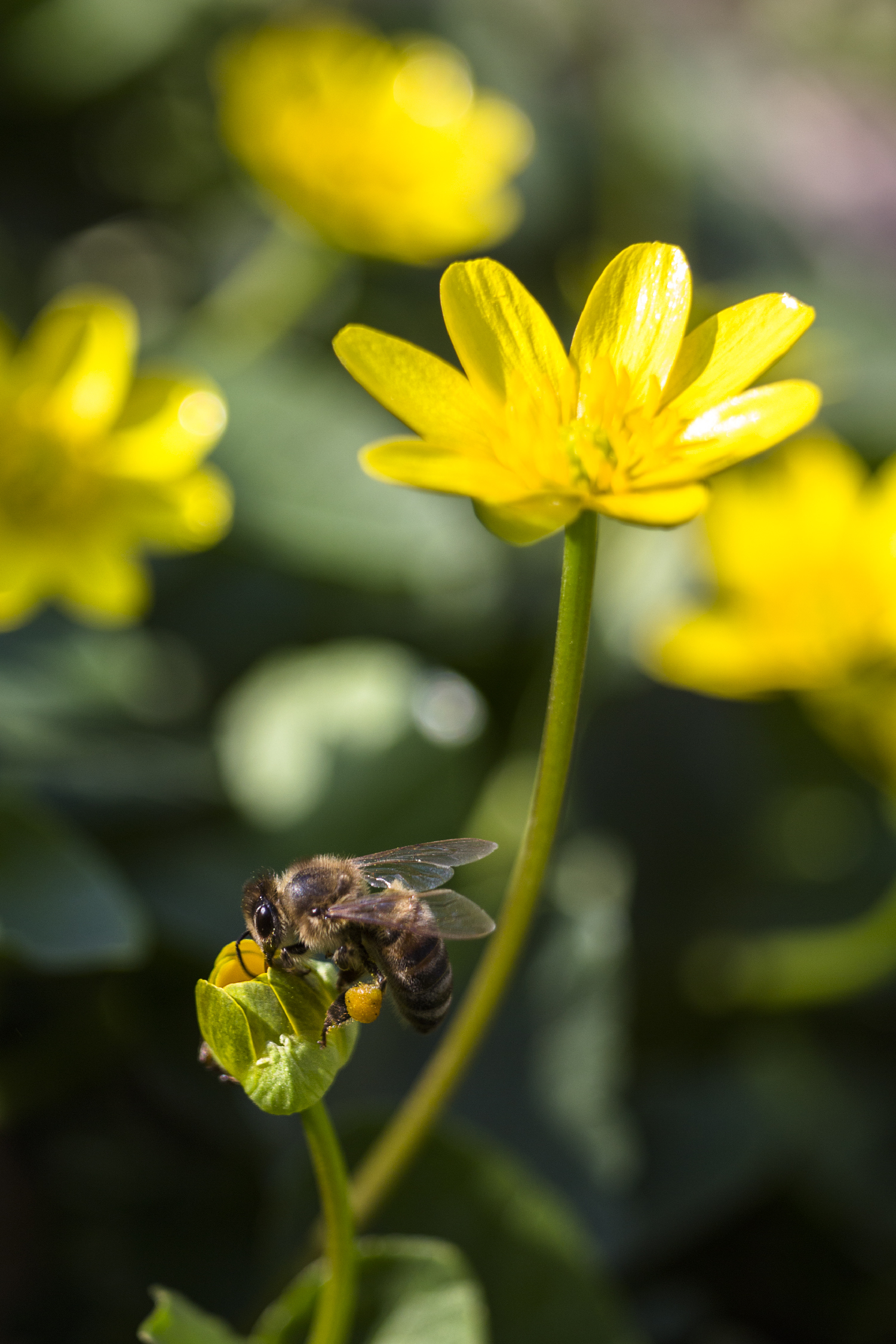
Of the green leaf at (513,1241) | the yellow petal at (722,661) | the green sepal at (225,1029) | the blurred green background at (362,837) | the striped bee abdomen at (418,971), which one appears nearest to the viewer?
the green sepal at (225,1029)

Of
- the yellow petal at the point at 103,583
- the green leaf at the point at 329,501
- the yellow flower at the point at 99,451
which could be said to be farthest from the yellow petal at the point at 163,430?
the green leaf at the point at 329,501

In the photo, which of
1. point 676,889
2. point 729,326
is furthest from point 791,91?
point 729,326

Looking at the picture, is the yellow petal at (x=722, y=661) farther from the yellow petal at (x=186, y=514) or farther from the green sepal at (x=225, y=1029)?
the green sepal at (x=225, y=1029)

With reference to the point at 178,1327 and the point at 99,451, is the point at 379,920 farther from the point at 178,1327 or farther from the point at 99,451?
the point at 99,451

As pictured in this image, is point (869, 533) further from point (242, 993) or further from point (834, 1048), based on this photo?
point (242, 993)

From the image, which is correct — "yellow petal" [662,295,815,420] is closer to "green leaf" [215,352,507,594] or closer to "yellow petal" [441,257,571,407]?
"yellow petal" [441,257,571,407]

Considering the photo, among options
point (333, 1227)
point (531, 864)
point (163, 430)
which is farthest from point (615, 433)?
point (163, 430)
